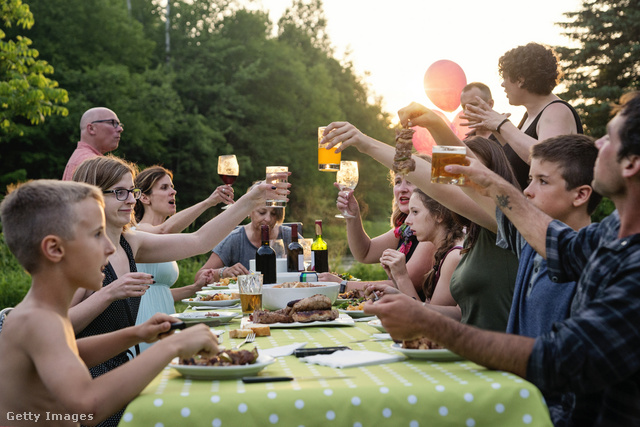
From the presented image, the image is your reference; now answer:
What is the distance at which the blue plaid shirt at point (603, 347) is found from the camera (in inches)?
64.9

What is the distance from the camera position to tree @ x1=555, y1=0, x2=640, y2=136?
24.2 m

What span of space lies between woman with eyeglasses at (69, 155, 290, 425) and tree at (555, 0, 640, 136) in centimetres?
2276

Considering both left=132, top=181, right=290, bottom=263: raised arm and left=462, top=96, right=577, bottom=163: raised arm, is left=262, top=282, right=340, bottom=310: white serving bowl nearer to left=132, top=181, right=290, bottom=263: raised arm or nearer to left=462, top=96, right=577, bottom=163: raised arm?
left=132, top=181, right=290, bottom=263: raised arm

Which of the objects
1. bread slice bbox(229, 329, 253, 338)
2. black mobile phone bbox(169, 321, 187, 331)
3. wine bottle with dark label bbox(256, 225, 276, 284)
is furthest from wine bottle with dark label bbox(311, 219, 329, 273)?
black mobile phone bbox(169, 321, 187, 331)

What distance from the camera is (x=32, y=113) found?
1473 centimetres

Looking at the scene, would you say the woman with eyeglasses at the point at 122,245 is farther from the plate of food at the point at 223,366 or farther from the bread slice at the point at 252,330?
the plate of food at the point at 223,366

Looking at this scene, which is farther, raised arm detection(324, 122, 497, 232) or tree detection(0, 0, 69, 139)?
tree detection(0, 0, 69, 139)

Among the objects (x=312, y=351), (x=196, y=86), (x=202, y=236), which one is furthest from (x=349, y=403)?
(x=196, y=86)

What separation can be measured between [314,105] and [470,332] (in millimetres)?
32799

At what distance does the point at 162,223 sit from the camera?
17.4 feet

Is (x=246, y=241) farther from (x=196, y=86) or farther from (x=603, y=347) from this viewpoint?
(x=196, y=86)

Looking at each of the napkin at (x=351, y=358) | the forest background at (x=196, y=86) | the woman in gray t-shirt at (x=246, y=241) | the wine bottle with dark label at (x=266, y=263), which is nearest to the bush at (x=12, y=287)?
the woman in gray t-shirt at (x=246, y=241)

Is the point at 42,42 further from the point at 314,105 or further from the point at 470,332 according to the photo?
the point at 470,332

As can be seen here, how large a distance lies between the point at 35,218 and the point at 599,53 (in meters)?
26.0
